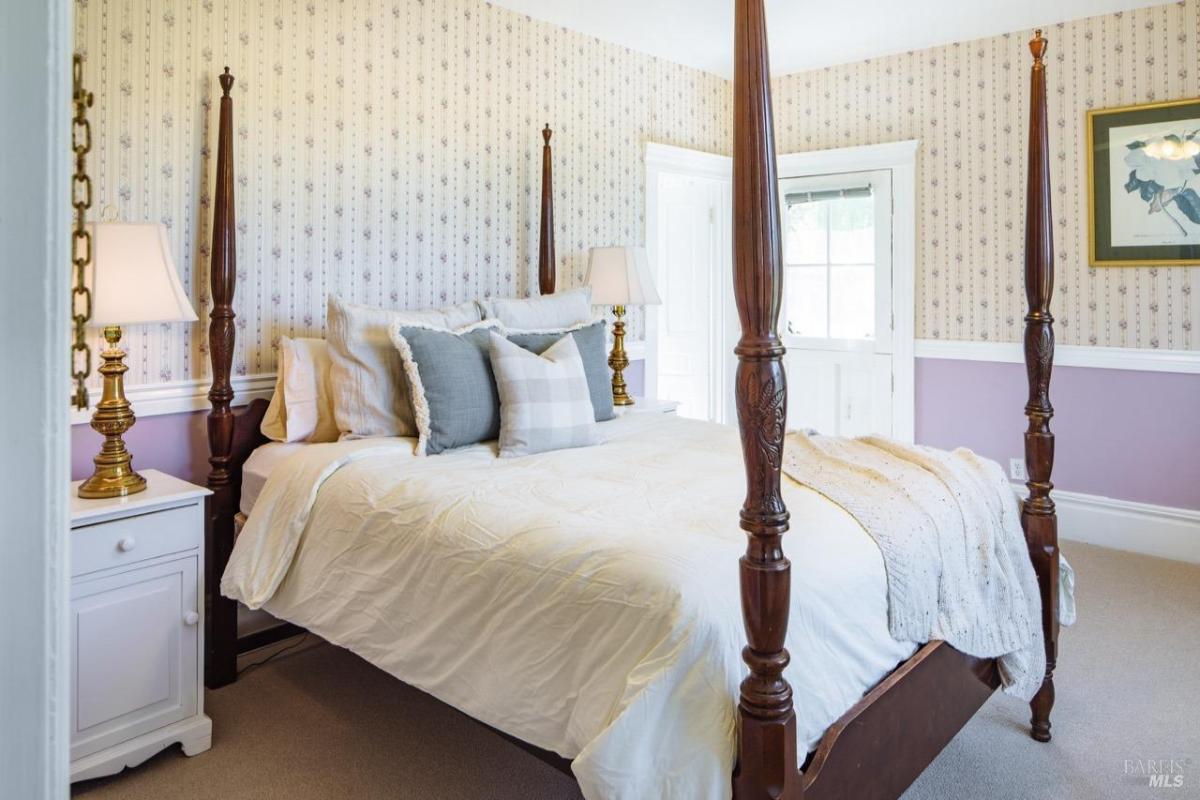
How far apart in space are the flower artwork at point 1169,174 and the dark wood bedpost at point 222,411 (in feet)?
12.8

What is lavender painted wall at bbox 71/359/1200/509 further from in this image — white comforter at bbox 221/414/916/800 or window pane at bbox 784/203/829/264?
white comforter at bbox 221/414/916/800

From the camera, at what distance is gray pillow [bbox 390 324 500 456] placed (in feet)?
8.30

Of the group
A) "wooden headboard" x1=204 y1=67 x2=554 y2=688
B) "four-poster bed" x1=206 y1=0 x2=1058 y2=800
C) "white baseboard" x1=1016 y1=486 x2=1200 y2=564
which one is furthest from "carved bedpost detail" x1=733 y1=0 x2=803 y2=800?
"white baseboard" x1=1016 y1=486 x2=1200 y2=564

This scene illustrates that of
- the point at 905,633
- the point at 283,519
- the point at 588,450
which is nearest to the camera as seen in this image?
the point at 905,633

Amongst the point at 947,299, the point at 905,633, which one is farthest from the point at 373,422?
the point at 947,299

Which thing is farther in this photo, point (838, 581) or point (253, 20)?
point (253, 20)

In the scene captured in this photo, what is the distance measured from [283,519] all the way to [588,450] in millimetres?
932

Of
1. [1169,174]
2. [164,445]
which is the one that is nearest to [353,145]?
[164,445]

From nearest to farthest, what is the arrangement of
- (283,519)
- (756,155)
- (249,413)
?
(756,155) < (283,519) < (249,413)

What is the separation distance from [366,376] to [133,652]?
1010mm

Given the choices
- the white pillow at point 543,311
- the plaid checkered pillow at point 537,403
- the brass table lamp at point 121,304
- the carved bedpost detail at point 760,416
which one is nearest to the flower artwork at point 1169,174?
the white pillow at point 543,311

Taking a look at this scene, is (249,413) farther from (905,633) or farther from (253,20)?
(905,633)

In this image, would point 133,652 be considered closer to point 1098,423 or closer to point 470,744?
point 470,744

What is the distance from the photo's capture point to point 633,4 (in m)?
3.71
